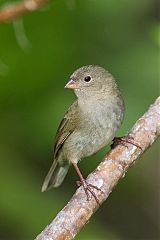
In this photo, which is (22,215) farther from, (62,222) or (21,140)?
(62,222)

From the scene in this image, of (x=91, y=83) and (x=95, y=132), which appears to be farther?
(x=91, y=83)

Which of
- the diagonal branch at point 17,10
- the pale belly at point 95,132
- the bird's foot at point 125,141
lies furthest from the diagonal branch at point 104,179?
the diagonal branch at point 17,10

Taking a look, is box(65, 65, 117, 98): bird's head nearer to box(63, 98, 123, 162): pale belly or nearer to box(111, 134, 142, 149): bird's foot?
box(63, 98, 123, 162): pale belly

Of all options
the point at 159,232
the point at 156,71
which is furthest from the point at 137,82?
the point at 159,232

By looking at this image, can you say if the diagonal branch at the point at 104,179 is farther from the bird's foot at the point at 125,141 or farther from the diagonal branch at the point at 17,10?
the diagonal branch at the point at 17,10

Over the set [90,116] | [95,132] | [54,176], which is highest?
[54,176]

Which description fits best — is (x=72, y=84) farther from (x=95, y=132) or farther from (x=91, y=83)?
(x=95, y=132)

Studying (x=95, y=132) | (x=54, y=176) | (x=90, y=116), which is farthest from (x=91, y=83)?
(x=54, y=176)
